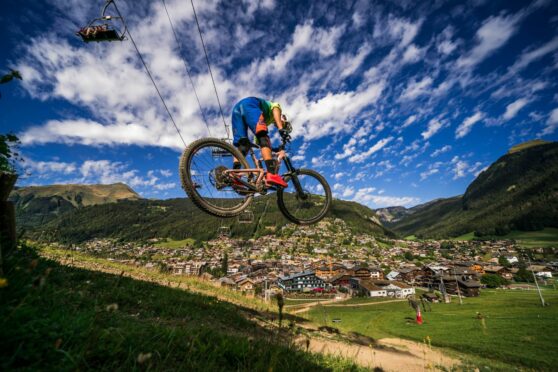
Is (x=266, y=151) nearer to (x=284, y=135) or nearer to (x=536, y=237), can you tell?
(x=284, y=135)

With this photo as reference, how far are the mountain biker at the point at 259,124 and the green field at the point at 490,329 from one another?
1544cm

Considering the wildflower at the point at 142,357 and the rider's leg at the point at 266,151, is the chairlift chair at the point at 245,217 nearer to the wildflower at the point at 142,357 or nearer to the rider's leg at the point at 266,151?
the rider's leg at the point at 266,151

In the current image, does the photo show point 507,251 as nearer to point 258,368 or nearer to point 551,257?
point 551,257

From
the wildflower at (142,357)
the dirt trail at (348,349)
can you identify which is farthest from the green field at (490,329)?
the wildflower at (142,357)

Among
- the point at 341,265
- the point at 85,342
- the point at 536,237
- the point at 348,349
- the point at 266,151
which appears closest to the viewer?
the point at 85,342

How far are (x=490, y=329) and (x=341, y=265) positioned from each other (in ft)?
280

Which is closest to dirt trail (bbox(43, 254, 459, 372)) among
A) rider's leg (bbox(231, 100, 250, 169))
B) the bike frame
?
the bike frame

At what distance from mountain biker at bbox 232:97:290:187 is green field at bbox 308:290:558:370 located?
1544 centimetres

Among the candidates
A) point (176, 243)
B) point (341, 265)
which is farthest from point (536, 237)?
point (176, 243)

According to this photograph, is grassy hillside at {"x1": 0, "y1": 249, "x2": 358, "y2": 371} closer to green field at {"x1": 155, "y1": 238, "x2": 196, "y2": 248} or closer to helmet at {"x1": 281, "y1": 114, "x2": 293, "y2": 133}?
helmet at {"x1": 281, "y1": 114, "x2": 293, "y2": 133}

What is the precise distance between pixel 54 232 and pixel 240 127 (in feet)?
15.9

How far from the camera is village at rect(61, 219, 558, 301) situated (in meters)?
79.9

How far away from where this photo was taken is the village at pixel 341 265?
79938 millimetres

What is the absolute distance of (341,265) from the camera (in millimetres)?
121938
